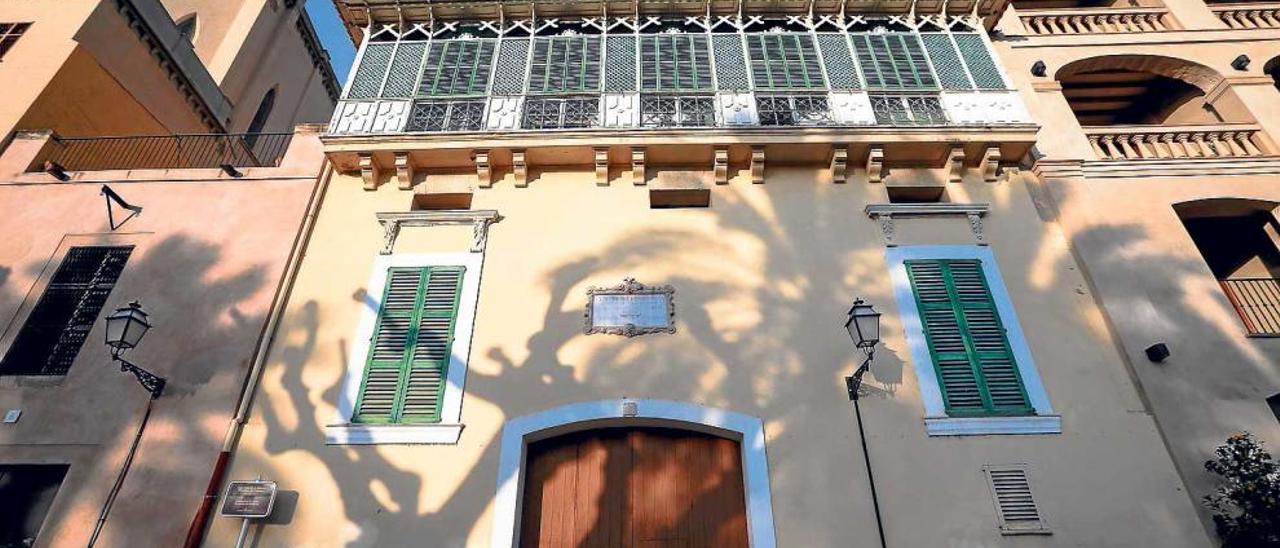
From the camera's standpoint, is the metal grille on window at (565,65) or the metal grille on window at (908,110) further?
the metal grille on window at (565,65)

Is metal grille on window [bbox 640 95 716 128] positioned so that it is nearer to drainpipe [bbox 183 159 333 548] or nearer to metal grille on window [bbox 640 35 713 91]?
metal grille on window [bbox 640 35 713 91]

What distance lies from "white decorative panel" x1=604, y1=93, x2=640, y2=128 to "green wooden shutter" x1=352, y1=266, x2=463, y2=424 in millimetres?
3351

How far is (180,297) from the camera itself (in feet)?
30.1

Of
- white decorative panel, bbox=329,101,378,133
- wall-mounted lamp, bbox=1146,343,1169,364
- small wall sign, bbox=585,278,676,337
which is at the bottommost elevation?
wall-mounted lamp, bbox=1146,343,1169,364

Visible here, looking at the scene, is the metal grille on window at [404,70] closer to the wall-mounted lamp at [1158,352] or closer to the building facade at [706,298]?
the building facade at [706,298]

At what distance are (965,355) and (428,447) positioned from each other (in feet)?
22.4

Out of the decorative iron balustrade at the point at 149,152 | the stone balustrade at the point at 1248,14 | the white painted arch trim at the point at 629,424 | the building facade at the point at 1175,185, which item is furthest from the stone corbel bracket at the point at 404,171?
the stone balustrade at the point at 1248,14

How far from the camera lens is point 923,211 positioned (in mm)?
9961

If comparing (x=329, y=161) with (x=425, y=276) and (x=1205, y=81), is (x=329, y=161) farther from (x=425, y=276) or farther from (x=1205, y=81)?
(x=1205, y=81)

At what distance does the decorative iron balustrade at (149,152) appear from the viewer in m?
11.3

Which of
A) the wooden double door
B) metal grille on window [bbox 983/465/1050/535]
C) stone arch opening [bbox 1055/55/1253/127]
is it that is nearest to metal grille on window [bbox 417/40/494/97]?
the wooden double door

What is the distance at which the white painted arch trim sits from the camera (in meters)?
7.61

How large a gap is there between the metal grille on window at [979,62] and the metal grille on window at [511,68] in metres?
7.51

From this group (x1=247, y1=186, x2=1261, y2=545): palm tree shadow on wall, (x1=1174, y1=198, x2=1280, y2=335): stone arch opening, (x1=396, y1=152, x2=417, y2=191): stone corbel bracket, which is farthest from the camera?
(x1=396, y1=152, x2=417, y2=191): stone corbel bracket
